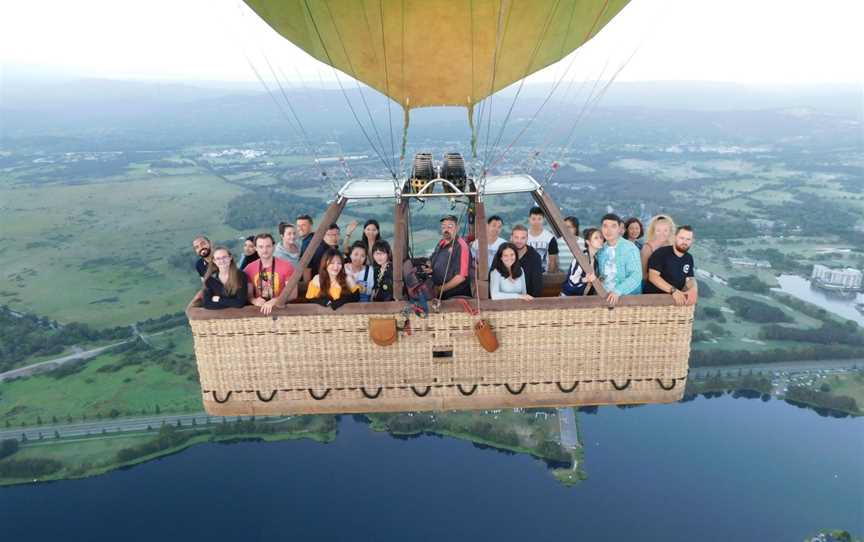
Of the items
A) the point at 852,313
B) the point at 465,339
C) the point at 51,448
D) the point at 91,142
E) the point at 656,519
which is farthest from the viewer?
the point at 91,142

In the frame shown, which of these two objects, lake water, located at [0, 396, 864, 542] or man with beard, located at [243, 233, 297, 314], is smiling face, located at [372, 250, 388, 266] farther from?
lake water, located at [0, 396, 864, 542]

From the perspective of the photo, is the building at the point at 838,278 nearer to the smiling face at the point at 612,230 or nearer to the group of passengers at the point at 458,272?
the group of passengers at the point at 458,272

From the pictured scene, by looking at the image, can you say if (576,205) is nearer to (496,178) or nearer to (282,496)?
(282,496)

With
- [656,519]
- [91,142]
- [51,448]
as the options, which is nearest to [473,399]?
[656,519]

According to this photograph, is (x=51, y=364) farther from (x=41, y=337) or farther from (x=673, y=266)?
(x=673, y=266)

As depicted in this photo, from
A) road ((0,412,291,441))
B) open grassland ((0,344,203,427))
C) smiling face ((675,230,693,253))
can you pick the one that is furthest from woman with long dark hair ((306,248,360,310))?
open grassland ((0,344,203,427))

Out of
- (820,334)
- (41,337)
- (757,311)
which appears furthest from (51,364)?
(820,334)

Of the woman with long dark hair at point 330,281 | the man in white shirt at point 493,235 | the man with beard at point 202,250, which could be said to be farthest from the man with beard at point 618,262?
the man with beard at point 202,250
